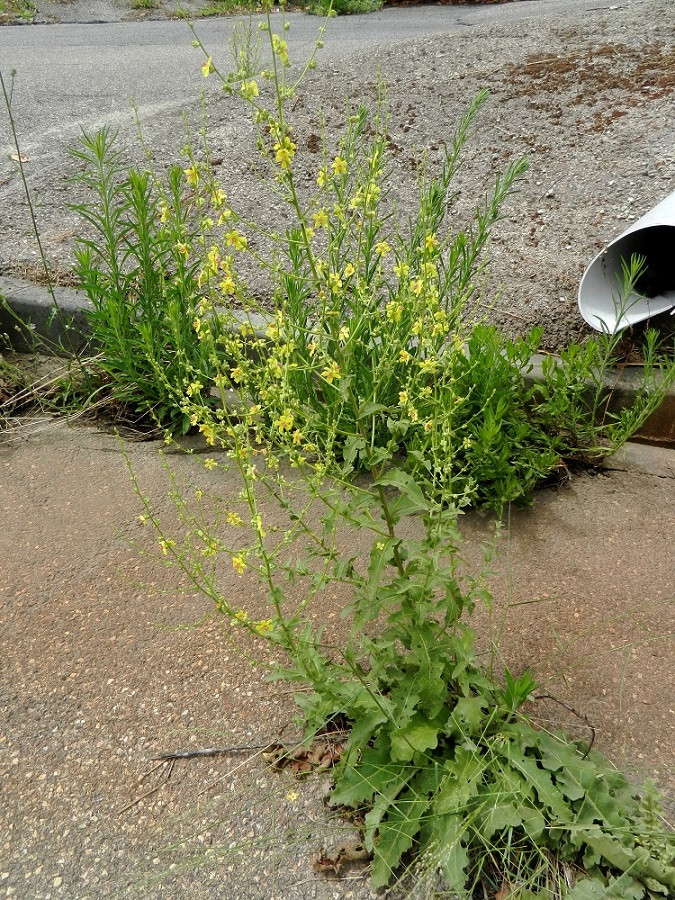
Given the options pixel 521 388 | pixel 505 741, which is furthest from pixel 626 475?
pixel 505 741

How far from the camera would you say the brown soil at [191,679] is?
6.46 feet

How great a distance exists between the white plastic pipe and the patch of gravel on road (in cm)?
18

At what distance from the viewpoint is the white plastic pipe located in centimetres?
328

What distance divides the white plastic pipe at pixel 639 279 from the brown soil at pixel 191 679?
62 centimetres

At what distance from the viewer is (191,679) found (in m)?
2.42

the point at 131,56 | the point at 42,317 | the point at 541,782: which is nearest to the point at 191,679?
the point at 541,782

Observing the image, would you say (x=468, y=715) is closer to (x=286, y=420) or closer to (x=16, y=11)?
(x=286, y=420)

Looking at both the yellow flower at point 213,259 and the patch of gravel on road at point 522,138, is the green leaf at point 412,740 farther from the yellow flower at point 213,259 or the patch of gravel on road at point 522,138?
the patch of gravel on road at point 522,138

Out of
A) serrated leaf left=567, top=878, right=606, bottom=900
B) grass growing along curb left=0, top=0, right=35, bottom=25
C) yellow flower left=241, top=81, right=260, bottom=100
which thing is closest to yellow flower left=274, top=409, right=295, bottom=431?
yellow flower left=241, top=81, right=260, bottom=100

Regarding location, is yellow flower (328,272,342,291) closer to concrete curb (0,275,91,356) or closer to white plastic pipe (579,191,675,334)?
white plastic pipe (579,191,675,334)

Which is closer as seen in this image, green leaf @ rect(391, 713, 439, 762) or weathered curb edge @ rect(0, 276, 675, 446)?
green leaf @ rect(391, 713, 439, 762)

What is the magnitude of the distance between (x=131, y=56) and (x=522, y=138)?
254 inches

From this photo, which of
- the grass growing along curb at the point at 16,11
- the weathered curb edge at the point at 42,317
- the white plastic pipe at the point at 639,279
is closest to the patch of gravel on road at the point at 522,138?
the white plastic pipe at the point at 639,279

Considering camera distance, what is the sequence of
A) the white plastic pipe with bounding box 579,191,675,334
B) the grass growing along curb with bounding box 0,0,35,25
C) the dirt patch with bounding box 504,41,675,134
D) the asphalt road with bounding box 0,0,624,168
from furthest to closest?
the grass growing along curb with bounding box 0,0,35,25
the asphalt road with bounding box 0,0,624,168
the dirt patch with bounding box 504,41,675,134
the white plastic pipe with bounding box 579,191,675,334
